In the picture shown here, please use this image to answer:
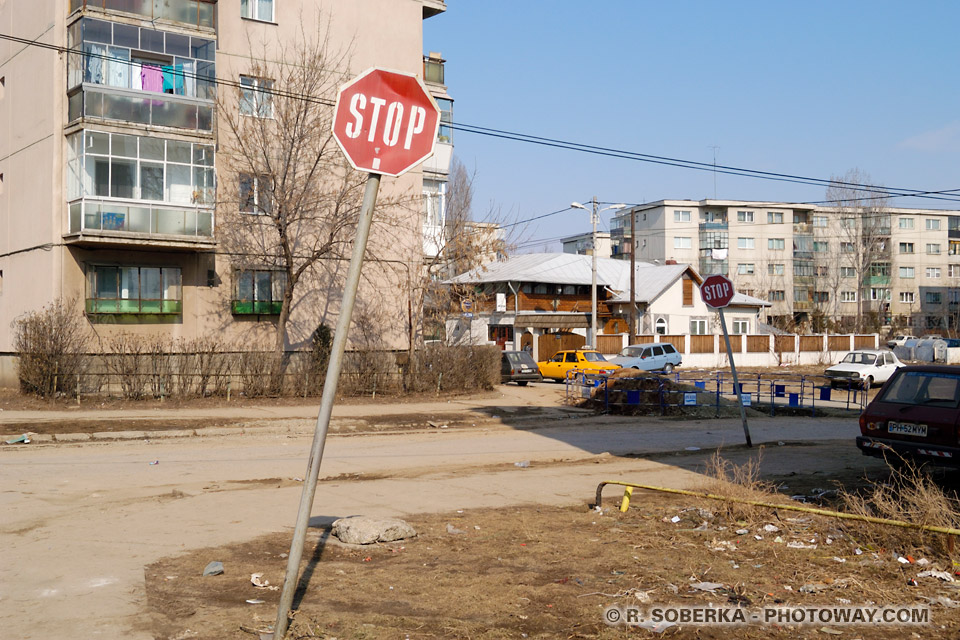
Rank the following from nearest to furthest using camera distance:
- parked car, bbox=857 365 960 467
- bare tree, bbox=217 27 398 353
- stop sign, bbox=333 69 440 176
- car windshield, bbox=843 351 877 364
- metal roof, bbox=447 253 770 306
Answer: stop sign, bbox=333 69 440 176 → parked car, bbox=857 365 960 467 → bare tree, bbox=217 27 398 353 → car windshield, bbox=843 351 877 364 → metal roof, bbox=447 253 770 306

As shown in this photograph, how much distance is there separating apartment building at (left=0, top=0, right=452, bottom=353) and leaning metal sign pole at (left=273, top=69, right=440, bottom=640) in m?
22.0

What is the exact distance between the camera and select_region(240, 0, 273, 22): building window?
30.0 meters

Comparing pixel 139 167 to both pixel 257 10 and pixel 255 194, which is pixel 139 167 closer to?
pixel 255 194

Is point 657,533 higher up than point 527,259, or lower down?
lower down

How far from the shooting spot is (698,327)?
197 feet

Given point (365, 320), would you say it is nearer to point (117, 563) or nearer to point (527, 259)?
point (117, 563)

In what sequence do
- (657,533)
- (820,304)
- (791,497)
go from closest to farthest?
1. (657,533)
2. (791,497)
3. (820,304)

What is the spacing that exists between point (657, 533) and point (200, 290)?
78.3 feet

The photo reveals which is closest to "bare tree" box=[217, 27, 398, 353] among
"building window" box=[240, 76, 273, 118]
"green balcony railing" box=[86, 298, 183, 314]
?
"building window" box=[240, 76, 273, 118]

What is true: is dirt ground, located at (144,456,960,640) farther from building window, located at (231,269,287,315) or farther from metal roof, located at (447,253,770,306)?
metal roof, located at (447,253,770,306)

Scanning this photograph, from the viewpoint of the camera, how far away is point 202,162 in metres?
27.4

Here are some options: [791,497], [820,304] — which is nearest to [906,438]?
[791,497]

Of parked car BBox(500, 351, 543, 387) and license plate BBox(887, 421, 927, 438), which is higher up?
license plate BBox(887, 421, 927, 438)

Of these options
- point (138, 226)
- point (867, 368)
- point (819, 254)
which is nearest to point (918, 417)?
point (138, 226)
